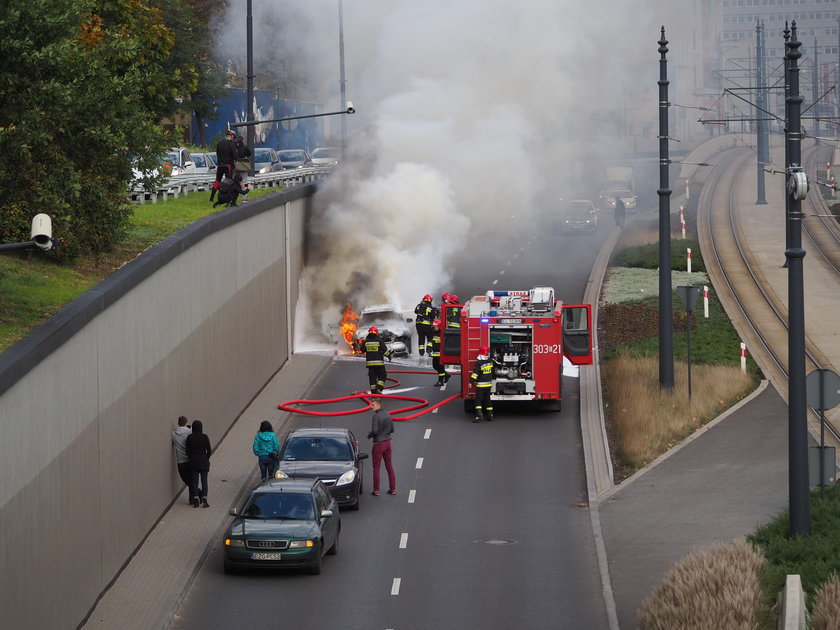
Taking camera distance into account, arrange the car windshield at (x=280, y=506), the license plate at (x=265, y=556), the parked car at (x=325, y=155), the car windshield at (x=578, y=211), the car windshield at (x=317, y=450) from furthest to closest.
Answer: the parked car at (x=325, y=155) < the car windshield at (x=578, y=211) < the car windshield at (x=317, y=450) < the car windshield at (x=280, y=506) < the license plate at (x=265, y=556)

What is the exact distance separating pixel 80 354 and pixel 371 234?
26237mm

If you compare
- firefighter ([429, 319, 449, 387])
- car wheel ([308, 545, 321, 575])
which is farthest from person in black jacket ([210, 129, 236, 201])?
car wheel ([308, 545, 321, 575])

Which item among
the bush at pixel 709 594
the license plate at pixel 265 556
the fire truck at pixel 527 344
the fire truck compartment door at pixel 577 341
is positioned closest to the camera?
the bush at pixel 709 594

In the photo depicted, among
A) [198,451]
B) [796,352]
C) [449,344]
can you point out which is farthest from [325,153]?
[796,352]

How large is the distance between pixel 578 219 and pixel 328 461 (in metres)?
39.0

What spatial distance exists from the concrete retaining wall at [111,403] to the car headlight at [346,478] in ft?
9.41

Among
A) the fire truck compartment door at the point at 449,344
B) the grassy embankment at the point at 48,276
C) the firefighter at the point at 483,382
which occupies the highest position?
the grassy embankment at the point at 48,276

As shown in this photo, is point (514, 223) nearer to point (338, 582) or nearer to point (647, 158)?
point (647, 158)

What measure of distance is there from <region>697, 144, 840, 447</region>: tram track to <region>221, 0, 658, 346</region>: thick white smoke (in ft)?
25.0

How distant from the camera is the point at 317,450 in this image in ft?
77.9

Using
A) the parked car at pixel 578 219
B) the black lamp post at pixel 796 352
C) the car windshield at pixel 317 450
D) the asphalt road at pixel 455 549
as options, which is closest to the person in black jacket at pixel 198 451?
the car windshield at pixel 317 450

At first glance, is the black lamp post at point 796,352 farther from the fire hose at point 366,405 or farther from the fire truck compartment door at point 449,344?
the fire truck compartment door at point 449,344

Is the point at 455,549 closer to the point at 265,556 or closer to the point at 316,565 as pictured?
the point at 316,565

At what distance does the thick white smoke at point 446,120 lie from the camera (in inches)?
1692
